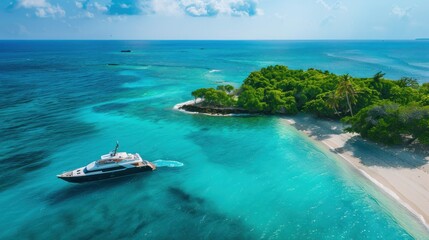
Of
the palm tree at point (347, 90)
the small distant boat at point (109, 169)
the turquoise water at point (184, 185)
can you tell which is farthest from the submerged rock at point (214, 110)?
the small distant boat at point (109, 169)

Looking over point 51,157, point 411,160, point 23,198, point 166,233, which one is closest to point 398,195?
point 411,160

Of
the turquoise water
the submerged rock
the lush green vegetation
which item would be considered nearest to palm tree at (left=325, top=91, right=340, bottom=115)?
the lush green vegetation

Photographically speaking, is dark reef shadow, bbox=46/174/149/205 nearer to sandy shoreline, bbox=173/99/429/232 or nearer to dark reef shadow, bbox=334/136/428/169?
sandy shoreline, bbox=173/99/429/232

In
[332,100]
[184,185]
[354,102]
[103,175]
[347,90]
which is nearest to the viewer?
[184,185]

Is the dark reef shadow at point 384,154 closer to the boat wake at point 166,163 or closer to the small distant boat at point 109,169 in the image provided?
the boat wake at point 166,163

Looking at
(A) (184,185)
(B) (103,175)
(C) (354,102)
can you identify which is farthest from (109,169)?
(C) (354,102)

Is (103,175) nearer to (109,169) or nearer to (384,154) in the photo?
(109,169)

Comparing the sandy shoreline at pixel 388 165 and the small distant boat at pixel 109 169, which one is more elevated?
the small distant boat at pixel 109 169
